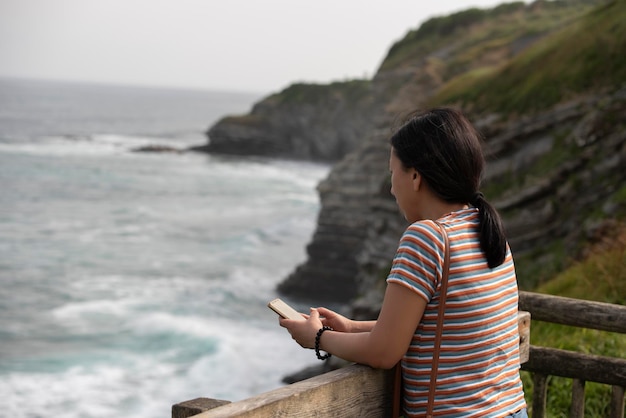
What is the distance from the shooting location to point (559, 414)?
5.63m

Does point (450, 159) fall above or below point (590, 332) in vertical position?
above

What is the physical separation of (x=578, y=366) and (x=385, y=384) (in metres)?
1.93

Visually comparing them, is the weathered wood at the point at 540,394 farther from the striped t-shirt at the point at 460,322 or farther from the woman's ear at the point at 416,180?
the woman's ear at the point at 416,180

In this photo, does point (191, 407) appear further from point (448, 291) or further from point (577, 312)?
point (577, 312)

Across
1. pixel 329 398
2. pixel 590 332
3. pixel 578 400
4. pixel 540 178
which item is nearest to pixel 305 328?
pixel 329 398

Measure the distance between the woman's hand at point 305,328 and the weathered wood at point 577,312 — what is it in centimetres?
191

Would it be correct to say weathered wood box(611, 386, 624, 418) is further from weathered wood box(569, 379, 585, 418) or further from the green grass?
the green grass

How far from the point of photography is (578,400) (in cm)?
439

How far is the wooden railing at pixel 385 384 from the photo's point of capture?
2502mm

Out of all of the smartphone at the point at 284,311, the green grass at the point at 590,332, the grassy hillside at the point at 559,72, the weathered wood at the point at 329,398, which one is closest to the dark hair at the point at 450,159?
the weathered wood at the point at 329,398

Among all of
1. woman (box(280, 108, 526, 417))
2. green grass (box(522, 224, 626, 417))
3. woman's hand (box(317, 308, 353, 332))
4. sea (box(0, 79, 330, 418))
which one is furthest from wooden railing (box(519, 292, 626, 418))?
sea (box(0, 79, 330, 418))

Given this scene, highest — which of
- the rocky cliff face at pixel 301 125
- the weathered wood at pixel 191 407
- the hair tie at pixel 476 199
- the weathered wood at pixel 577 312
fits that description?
the hair tie at pixel 476 199

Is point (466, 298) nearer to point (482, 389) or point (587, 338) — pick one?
point (482, 389)

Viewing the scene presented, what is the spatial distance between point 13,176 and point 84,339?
4072 centimetres
